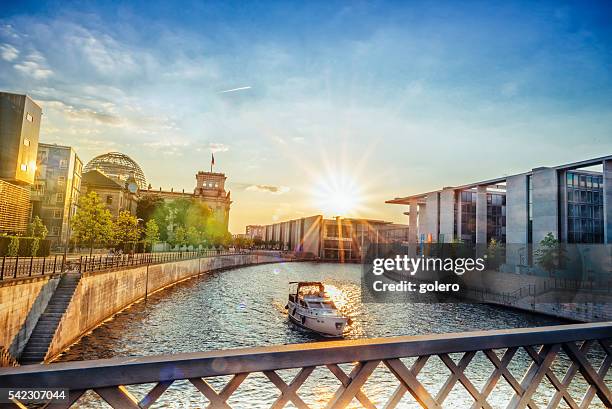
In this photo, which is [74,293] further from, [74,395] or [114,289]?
[74,395]

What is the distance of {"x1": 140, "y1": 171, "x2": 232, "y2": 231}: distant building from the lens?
6737 inches

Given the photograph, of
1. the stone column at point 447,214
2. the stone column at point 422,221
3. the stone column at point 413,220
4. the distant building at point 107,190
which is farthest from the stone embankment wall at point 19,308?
the distant building at point 107,190

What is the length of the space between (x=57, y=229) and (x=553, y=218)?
8854 cm

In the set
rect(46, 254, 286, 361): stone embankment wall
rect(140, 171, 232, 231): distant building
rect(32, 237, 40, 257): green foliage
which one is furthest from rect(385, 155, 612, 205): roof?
rect(140, 171, 232, 231): distant building

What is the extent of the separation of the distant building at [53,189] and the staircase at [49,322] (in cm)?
5843

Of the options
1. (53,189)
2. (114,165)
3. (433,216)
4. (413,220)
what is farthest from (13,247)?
(114,165)

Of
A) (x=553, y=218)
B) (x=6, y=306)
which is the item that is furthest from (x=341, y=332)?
(x=553, y=218)

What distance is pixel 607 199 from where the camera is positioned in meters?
54.8

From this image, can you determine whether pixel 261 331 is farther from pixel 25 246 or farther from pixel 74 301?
pixel 25 246

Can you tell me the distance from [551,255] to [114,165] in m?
155

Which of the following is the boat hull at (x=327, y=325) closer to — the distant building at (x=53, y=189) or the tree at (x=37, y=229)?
the tree at (x=37, y=229)

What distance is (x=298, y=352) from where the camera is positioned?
9.77 ft

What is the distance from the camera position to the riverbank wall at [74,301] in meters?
20.3

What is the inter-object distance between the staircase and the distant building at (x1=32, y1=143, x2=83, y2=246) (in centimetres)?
5843
